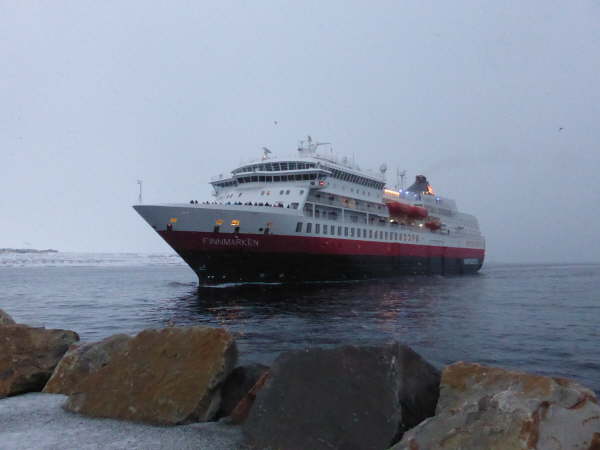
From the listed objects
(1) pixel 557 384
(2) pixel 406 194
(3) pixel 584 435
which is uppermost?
(2) pixel 406 194

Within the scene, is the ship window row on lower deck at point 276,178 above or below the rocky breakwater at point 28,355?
above

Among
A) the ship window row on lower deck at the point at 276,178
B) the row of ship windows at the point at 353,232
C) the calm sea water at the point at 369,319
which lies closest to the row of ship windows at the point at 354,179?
the ship window row on lower deck at the point at 276,178

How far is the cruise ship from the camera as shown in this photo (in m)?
31.4

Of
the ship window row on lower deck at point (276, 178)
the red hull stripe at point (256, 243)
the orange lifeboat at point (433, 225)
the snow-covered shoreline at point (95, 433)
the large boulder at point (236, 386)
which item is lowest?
the snow-covered shoreline at point (95, 433)

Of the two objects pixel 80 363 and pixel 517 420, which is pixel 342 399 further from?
pixel 80 363

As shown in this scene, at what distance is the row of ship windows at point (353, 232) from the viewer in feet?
114

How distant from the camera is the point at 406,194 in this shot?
58.8 metres

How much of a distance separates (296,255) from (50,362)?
85.1ft

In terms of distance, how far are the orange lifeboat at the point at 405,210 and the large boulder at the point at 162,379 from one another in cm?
4246

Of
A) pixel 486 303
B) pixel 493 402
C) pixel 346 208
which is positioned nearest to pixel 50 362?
pixel 493 402

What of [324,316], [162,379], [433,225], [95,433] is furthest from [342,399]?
[433,225]

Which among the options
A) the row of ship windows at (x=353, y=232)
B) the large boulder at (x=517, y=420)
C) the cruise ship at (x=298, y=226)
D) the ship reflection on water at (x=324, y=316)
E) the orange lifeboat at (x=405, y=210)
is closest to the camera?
the large boulder at (x=517, y=420)

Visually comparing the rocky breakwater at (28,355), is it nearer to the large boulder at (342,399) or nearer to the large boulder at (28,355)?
the large boulder at (28,355)

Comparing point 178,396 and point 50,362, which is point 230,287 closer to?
point 50,362
